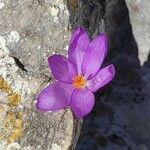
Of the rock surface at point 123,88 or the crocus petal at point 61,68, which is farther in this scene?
the rock surface at point 123,88

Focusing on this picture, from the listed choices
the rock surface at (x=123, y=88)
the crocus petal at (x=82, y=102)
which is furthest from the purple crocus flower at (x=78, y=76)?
the rock surface at (x=123, y=88)

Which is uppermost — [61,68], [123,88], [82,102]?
[61,68]

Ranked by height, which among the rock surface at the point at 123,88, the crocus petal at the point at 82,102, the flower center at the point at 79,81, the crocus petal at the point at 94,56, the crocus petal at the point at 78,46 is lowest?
the rock surface at the point at 123,88

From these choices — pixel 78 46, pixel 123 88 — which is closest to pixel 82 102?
pixel 78 46

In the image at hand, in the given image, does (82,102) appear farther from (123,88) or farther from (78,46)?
(123,88)

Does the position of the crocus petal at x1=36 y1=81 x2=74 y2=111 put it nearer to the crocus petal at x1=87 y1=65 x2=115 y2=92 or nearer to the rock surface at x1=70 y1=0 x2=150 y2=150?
the crocus petal at x1=87 y1=65 x2=115 y2=92

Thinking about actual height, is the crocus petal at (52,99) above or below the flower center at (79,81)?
above

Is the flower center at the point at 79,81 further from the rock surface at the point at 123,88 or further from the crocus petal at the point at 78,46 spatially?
the rock surface at the point at 123,88

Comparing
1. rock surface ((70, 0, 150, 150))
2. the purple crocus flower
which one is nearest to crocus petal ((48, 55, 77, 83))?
the purple crocus flower
